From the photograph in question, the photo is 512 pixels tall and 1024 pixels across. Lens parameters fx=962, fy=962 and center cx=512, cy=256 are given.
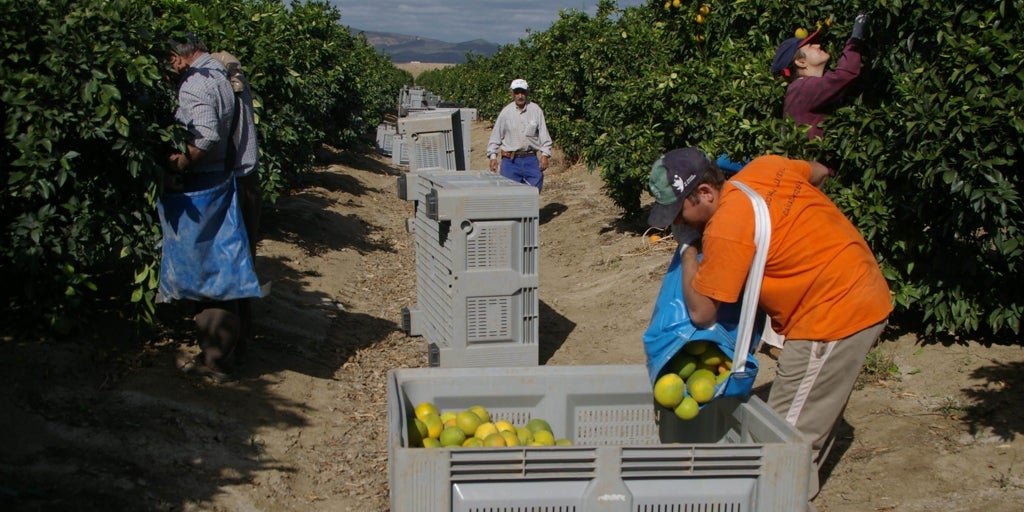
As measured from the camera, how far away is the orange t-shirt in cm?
373

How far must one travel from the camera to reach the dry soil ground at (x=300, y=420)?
4457 mm

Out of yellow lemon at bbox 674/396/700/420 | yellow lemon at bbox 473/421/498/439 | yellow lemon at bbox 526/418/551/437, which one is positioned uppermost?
yellow lemon at bbox 674/396/700/420

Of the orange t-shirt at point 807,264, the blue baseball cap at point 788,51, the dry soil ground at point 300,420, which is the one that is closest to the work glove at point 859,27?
the blue baseball cap at point 788,51

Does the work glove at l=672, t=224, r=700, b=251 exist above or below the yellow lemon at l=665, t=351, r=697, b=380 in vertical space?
above

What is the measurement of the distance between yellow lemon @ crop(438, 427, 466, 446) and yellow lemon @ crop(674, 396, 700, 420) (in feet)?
2.76

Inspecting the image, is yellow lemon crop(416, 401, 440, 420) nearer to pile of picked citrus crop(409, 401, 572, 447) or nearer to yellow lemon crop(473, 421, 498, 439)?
pile of picked citrus crop(409, 401, 572, 447)

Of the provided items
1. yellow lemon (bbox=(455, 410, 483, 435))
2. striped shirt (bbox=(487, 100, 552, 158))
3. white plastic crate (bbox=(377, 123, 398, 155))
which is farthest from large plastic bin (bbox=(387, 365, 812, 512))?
white plastic crate (bbox=(377, 123, 398, 155))

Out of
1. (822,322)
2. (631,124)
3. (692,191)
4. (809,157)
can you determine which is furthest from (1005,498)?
(631,124)

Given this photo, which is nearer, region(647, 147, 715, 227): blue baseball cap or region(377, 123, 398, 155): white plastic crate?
region(647, 147, 715, 227): blue baseball cap

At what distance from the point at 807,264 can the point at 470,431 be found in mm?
1482

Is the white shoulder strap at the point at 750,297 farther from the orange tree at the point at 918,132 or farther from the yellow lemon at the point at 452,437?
the orange tree at the point at 918,132

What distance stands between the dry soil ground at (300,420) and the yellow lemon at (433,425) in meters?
1.28

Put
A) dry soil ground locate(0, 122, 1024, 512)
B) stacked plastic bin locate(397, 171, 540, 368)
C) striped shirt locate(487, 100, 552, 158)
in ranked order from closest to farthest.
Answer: dry soil ground locate(0, 122, 1024, 512), stacked plastic bin locate(397, 171, 540, 368), striped shirt locate(487, 100, 552, 158)

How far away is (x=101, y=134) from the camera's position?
479cm
